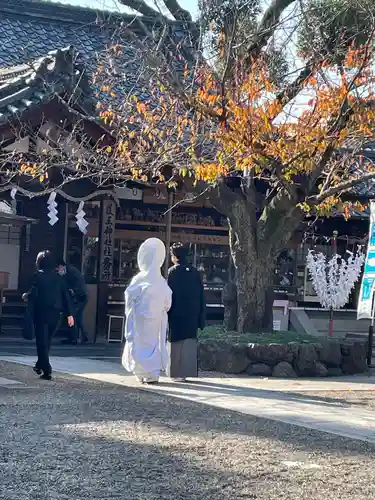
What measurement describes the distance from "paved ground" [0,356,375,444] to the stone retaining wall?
1.01ft

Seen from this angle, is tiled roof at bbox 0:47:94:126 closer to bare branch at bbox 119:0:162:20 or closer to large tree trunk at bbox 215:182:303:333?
bare branch at bbox 119:0:162:20

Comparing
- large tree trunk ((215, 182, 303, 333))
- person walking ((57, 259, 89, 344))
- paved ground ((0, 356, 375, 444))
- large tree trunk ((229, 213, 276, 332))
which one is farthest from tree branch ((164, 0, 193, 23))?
person walking ((57, 259, 89, 344))

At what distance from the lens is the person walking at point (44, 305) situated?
11812 millimetres

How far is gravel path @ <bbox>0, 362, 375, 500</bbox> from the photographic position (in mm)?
6328

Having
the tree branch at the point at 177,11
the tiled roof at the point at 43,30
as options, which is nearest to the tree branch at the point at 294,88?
the tree branch at the point at 177,11

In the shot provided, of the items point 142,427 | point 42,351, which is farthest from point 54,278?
point 142,427

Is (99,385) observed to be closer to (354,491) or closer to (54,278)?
(54,278)

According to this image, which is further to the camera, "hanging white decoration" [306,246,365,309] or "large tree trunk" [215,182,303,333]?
"hanging white decoration" [306,246,365,309]

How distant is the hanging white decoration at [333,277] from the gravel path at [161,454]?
35.9ft

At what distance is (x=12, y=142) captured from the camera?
55.4 feet

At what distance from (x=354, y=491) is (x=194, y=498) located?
4.31 ft

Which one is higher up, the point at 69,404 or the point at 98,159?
the point at 98,159

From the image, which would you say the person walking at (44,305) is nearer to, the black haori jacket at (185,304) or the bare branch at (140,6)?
the black haori jacket at (185,304)

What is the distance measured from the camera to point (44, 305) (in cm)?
1186
